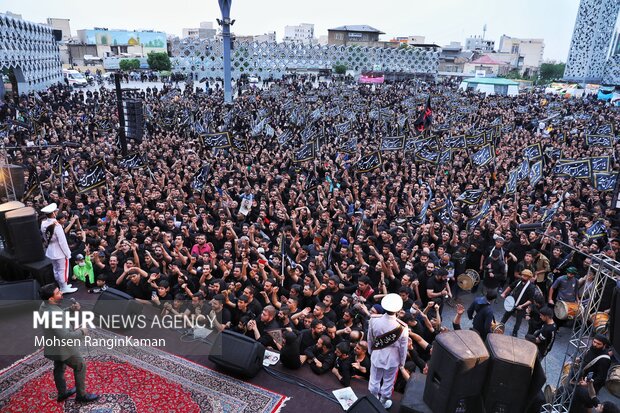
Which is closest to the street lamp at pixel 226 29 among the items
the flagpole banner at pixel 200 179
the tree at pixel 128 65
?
the flagpole banner at pixel 200 179

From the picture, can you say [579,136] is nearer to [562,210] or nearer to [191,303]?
[562,210]

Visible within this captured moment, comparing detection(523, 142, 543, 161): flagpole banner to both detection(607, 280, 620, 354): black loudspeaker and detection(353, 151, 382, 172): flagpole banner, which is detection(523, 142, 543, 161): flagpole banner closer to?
detection(353, 151, 382, 172): flagpole banner

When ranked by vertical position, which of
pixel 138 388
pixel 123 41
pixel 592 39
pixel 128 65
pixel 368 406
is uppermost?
pixel 592 39

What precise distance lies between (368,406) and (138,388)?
3.42 metres

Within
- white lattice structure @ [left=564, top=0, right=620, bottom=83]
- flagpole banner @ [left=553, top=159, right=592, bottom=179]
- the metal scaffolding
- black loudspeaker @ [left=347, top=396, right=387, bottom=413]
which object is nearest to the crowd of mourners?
the metal scaffolding

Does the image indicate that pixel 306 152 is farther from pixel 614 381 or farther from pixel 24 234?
pixel 614 381

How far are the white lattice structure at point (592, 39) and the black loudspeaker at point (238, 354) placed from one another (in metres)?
83.0

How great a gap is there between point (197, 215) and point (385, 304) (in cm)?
724

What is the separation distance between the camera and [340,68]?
7562cm

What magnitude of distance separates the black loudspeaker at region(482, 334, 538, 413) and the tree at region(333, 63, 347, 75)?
75.6 m

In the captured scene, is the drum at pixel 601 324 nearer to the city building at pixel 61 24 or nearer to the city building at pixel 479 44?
the city building at pixel 61 24

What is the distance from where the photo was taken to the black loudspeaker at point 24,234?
7879 millimetres

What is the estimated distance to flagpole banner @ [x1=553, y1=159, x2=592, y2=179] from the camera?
12.6 meters

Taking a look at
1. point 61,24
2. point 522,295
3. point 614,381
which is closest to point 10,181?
point 522,295
